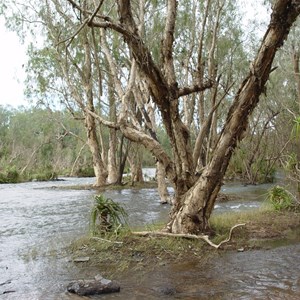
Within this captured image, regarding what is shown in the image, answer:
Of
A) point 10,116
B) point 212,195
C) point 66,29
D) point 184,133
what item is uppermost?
point 10,116

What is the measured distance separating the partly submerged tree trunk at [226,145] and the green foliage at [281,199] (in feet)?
11.0

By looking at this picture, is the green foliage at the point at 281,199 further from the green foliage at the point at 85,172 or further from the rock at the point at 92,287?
the green foliage at the point at 85,172

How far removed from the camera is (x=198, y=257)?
662 centimetres

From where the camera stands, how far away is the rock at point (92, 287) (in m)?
5.05

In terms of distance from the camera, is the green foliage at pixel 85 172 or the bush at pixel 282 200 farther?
the green foliage at pixel 85 172

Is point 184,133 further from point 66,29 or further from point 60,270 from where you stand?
point 66,29

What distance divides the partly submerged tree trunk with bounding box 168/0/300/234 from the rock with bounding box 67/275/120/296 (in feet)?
8.24

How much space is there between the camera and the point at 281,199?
34.5ft

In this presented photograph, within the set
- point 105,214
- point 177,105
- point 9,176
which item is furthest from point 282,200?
point 9,176

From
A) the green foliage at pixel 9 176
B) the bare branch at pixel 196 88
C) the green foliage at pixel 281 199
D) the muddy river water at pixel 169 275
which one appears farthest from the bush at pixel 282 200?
the green foliage at pixel 9 176

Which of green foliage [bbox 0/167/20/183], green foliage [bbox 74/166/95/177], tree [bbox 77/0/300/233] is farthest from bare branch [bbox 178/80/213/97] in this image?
green foliage [bbox 74/166/95/177]

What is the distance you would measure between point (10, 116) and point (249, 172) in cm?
5390

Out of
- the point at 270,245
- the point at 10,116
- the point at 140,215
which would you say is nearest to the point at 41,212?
the point at 140,215

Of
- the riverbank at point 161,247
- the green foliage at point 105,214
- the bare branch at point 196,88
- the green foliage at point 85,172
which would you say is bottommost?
the riverbank at point 161,247
